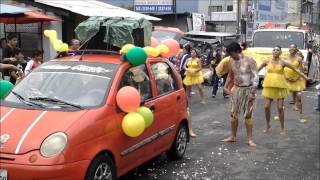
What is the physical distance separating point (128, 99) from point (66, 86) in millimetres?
764

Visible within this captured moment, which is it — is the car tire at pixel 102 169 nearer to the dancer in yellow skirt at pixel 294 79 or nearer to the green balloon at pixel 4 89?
the green balloon at pixel 4 89

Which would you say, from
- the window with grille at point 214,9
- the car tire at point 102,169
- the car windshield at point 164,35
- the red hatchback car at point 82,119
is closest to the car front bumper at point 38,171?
the red hatchback car at point 82,119

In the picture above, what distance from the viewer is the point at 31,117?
521 centimetres

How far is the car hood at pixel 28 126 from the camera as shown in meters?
4.84

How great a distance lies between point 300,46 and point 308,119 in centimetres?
838

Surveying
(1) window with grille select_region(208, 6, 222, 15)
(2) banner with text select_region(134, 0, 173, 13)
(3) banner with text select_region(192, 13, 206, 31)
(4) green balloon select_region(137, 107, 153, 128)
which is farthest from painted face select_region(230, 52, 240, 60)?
(1) window with grille select_region(208, 6, 222, 15)

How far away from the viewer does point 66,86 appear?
5.81 m

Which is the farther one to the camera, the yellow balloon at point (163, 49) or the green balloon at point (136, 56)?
the yellow balloon at point (163, 49)

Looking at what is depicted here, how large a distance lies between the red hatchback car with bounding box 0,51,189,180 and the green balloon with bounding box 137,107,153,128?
0.21 meters

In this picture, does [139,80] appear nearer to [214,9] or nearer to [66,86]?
[66,86]

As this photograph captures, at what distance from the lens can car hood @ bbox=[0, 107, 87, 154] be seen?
4.84 meters

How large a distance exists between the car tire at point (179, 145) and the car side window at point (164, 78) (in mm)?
656

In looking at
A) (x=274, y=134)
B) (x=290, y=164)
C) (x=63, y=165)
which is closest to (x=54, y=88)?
(x=63, y=165)

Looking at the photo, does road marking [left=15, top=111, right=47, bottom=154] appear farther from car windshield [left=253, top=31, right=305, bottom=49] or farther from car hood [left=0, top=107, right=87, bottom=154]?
car windshield [left=253, top=31, right=305, bottom=49]
